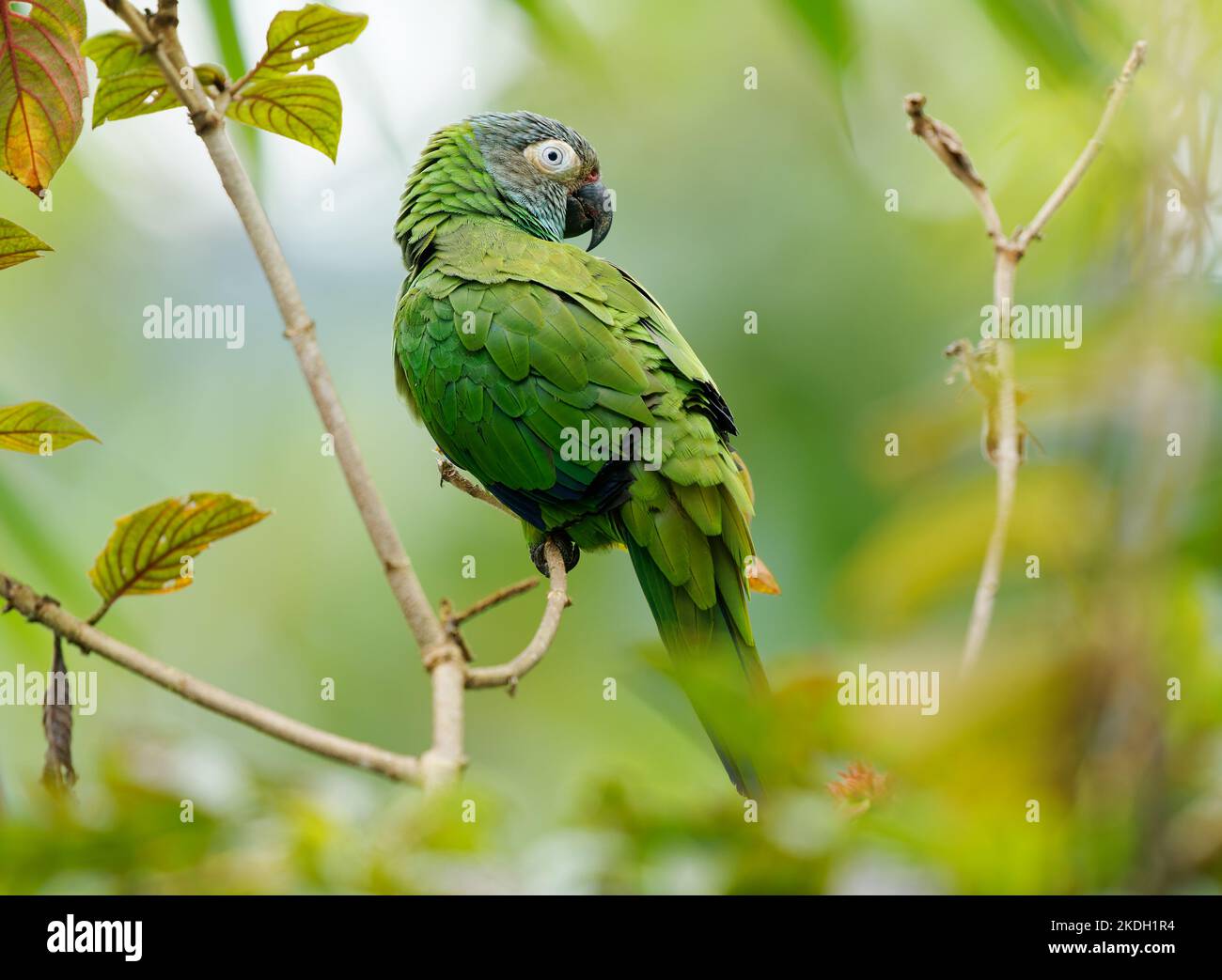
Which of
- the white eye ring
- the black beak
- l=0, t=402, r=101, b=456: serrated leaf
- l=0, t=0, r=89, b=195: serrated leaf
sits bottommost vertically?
l=0, t=402, r=101, b=456: serrated leaf

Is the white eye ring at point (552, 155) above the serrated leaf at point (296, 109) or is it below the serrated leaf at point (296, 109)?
above

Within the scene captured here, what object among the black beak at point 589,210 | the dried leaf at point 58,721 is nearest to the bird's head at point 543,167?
the black beak at point 589,210

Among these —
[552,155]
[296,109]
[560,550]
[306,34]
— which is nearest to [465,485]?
[560,550]

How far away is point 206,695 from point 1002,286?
4.07 ft

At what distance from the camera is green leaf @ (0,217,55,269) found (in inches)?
46.0

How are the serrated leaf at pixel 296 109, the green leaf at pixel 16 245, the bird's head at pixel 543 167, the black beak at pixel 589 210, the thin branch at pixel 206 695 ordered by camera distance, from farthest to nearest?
the black beak at pixel 589 210
the bird's head at pixel 543 167
the serrated leaf at pixel 296 109
the green leaf at pixel 16 245
the thin branch at pixel 206 695

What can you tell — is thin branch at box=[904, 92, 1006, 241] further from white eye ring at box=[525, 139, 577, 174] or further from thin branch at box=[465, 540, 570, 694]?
white eye ring at box=[525, 139, 577, 174]

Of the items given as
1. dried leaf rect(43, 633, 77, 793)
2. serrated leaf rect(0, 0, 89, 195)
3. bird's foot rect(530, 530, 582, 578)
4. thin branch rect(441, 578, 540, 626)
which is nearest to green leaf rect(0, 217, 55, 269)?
serrated leaf rect(0, 0, 89, 195)

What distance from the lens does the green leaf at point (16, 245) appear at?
1.17 meters

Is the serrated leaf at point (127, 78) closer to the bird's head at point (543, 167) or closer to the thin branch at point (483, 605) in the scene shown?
the thin branch at point (483, 605)

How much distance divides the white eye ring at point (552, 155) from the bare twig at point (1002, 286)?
4.06 ft

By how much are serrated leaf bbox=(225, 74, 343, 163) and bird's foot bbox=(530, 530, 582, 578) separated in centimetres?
109

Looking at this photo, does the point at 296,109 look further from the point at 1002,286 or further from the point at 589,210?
the point at 589,210

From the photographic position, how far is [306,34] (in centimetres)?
127
